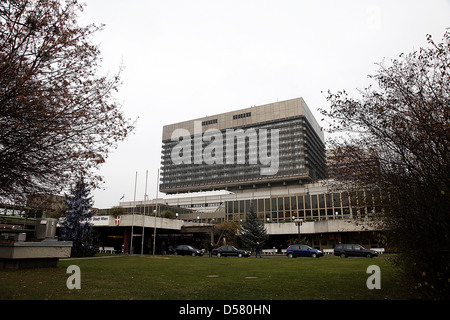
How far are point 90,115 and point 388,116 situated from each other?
349 inches

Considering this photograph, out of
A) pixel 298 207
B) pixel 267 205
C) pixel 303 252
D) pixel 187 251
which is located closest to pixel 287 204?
pixel 298 207

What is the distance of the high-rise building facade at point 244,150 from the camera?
124 metres

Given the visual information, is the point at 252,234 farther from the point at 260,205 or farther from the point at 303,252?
the point at 260,205

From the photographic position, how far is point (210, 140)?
14862 cm

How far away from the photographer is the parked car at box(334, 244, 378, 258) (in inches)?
1375

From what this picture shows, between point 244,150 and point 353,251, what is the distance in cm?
10385

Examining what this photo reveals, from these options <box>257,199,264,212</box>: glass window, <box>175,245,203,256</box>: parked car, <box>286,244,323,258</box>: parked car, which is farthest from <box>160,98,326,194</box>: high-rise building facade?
<box>175,245,203,256</box>: parked car

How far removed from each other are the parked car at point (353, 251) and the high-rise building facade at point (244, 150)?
256 feet

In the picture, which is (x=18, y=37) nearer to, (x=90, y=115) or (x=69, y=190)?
(x=90, y=115)

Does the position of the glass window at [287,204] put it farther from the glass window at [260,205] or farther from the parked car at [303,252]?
the parked car at [303,252]

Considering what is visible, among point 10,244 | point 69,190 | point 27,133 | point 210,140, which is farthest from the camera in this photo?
point 210,140

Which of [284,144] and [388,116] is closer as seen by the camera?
[388,116]

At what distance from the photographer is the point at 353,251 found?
118 ft

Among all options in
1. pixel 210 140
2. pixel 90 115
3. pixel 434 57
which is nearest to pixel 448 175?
pixel 434 57
